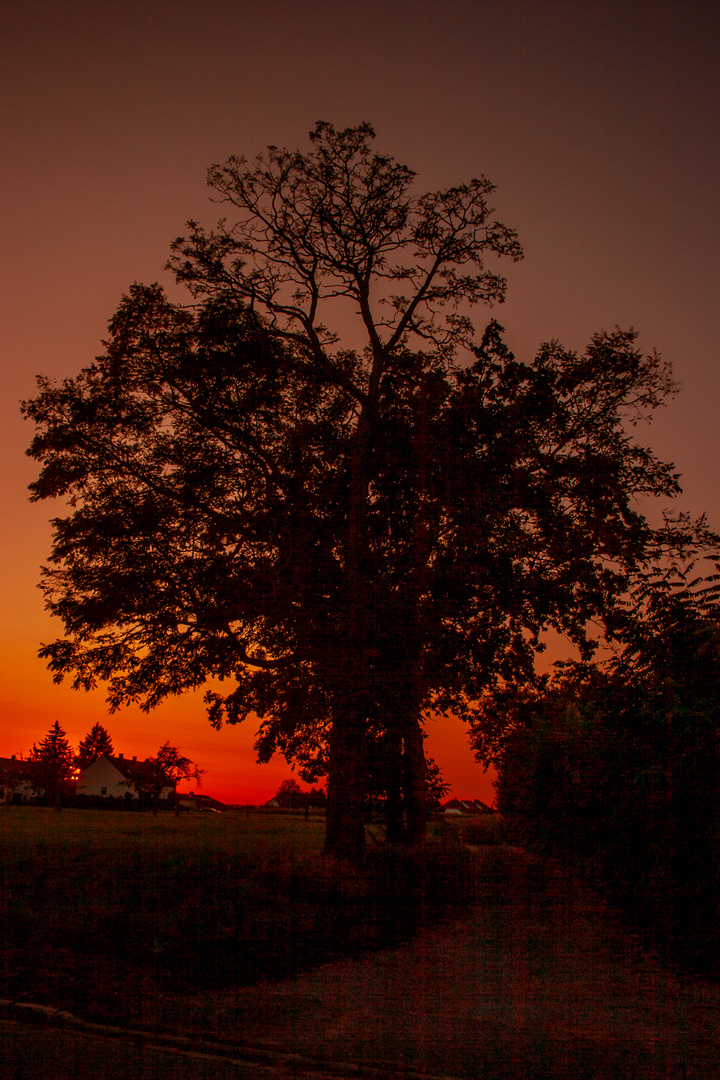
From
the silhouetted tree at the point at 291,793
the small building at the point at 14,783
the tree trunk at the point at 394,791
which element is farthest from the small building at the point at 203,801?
the tree trunk at the point at 394,791

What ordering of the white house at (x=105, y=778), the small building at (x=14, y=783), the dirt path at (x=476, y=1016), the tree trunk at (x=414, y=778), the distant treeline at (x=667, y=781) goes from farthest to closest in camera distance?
the white house at (x=105, y=778) → the small building at (x=14, y=783) → the tree trunk at (x=414, y=778) → the distant treeline at (x=667, y=781) → the dirt path at (x=476, y=1016)

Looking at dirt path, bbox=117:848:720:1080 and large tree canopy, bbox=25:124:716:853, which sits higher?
large tree canopy, bbox=25:124:716:853

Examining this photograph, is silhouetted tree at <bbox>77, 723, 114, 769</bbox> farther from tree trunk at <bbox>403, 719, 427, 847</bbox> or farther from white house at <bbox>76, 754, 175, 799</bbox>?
tree trunk at <bbox>403, 719, 427, 847</bbox>

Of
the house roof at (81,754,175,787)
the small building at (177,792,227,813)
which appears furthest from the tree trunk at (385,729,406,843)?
the small building at (177,792,227,813)

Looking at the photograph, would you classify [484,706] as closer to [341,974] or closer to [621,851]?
[621,851]

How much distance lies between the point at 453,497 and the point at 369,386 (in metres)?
4.34

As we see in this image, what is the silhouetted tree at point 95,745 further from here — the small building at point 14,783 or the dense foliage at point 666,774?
the dense foliage at point 666,774

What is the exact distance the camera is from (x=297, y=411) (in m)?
19.8

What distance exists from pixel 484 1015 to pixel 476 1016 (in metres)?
0.08

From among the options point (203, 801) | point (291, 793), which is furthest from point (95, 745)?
point (291, 793)

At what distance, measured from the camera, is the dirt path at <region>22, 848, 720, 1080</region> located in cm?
496

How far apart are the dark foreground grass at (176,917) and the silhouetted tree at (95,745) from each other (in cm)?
14112

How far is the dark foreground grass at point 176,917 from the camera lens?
264 inches

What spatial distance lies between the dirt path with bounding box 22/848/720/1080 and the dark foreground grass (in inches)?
18.8
